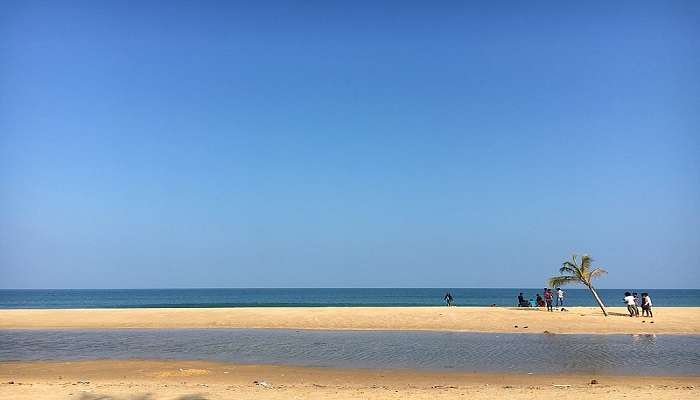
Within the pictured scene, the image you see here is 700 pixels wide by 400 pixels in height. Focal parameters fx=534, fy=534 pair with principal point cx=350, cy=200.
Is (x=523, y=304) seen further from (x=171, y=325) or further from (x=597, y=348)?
(x=171, y=325)

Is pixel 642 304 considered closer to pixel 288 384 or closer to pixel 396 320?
pixel 396 320

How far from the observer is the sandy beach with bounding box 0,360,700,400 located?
49.9 feet

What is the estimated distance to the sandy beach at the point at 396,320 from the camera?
35062 mm

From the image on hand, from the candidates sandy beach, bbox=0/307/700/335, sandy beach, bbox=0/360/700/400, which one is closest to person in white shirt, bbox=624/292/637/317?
sandy beach, bbox=0/307/700/335

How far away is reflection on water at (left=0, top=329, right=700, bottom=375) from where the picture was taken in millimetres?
21531

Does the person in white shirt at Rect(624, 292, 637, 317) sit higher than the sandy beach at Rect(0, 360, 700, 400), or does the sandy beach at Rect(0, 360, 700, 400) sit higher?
the person in white shirt at Rect(624, 292, 637, 317)

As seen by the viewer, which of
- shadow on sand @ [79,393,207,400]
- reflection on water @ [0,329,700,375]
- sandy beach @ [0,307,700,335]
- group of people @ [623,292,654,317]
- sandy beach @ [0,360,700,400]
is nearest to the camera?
shadow on sand @ [79,393,207,400]

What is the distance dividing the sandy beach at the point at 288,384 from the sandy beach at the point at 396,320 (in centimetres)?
1664

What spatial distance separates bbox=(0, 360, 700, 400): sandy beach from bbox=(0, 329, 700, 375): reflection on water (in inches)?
76.9

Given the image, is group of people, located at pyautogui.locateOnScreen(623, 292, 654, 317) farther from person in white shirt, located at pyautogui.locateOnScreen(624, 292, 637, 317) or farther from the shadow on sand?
the shadow on sand

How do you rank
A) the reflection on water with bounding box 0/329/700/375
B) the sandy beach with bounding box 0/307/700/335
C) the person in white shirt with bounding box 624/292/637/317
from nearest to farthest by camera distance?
the reflection on water with bounding box 0/329/700/375 → the sandy beach with bounding box 0/307/700/335 → the person in white shirt with bounding box 624/292/637/317

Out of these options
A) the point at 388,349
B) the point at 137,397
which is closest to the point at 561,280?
the point at 388,349

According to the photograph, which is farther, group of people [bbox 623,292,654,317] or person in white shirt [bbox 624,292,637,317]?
person in white shirt [bbox 624,292,637,317]

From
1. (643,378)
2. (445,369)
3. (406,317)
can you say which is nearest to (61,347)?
(445,369)
